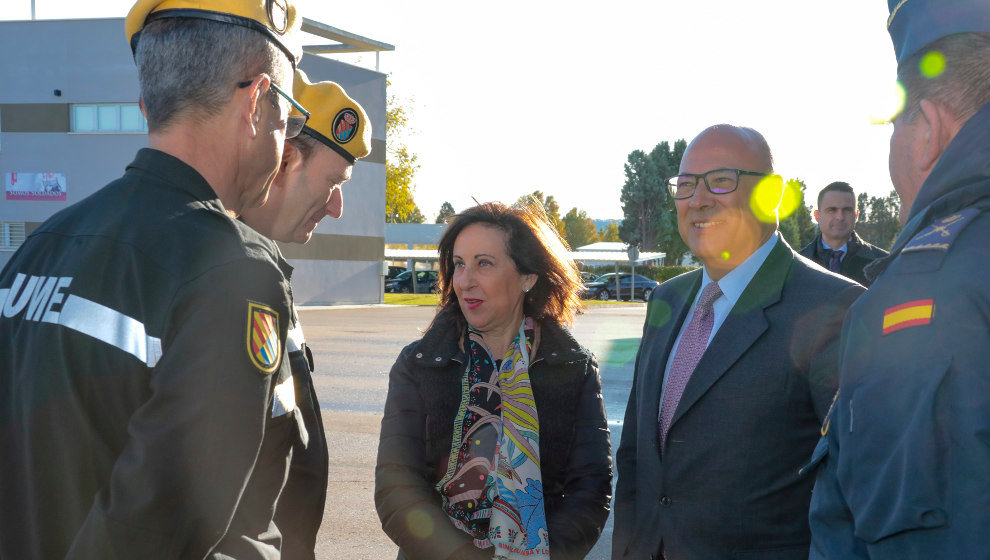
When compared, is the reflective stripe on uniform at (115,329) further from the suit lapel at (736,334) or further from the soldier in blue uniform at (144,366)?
the suit lapel at (736,334)

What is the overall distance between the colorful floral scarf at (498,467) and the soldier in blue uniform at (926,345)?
5.02ft

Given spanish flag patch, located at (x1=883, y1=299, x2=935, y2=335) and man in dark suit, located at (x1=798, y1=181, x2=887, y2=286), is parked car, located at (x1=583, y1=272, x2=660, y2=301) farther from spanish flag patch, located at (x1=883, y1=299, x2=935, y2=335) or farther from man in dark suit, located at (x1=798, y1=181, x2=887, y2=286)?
spanish flag patch, located at (x1=883, y1=299, x2=935, y2=335)

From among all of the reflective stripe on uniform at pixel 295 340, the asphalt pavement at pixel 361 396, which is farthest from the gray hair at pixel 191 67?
the asphalt pavement at pixel 361 396

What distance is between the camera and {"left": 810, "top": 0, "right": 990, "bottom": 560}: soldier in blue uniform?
52.3 inches

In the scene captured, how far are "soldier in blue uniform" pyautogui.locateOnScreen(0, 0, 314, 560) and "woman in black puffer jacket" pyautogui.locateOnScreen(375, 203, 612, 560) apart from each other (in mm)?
1547

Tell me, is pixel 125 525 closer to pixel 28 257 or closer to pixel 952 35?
pixel 28 257

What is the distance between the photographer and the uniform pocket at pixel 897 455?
4.37 ft

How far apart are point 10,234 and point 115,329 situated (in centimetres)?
3290

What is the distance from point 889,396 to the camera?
1387 millimetres

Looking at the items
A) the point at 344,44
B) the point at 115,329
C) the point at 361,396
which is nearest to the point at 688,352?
the point at 115,329

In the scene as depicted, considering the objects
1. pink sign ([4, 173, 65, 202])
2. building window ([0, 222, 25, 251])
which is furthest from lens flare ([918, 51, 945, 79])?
building window ([0, 222, 25, 251])

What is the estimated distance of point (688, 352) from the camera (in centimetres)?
302

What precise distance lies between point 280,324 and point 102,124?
31162 millimetres

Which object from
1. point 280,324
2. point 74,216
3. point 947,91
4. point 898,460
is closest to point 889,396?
point 898,460
